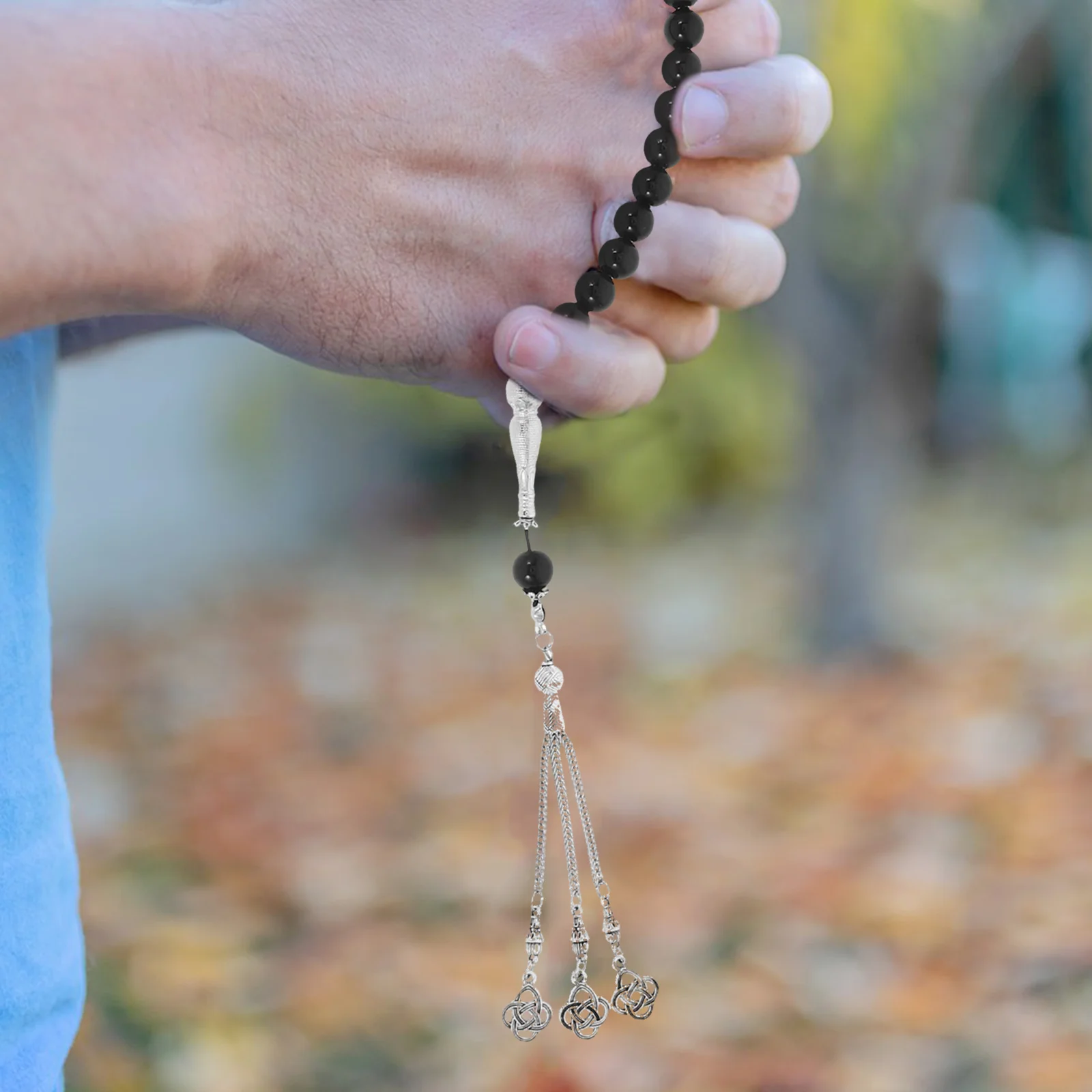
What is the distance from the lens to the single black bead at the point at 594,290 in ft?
4.55

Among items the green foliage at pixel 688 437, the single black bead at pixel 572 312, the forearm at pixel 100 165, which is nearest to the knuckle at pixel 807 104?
the single black bead at pixel 572 312

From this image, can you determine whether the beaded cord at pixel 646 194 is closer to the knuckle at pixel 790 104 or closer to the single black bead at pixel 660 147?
the single black bead at pixel 660 147

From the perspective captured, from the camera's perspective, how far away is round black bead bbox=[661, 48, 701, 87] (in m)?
1.39

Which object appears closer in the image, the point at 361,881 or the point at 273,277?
the point at 273,277

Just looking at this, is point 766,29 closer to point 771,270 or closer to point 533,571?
point 771,270

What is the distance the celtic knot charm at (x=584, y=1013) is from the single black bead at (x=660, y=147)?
0.88 metres

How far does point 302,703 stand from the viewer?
4.88m

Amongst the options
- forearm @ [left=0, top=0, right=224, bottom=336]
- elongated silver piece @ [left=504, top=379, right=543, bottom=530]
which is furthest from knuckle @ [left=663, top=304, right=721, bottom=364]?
forearm @ [left=0, top=0, right=224, bottom=336]

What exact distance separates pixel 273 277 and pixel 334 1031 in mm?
2157

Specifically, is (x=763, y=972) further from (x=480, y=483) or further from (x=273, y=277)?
(x=480, y=483)

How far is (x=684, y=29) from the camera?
4.52ft

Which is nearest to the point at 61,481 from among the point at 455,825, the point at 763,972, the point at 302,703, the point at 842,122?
the point at 302,703

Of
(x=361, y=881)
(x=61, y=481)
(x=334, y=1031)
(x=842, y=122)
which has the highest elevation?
(x=842, y=122)

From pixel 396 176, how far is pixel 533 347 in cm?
21
